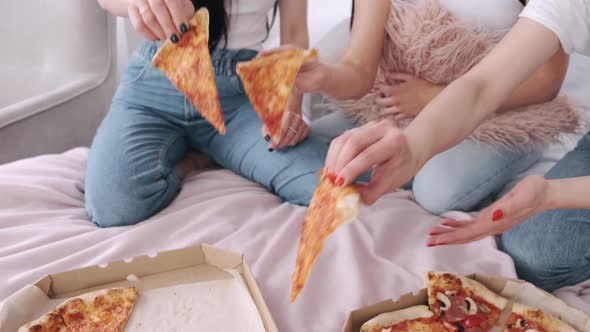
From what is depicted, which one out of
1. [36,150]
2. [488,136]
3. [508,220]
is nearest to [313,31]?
[488,136]

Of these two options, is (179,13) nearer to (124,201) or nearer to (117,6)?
(117,6)

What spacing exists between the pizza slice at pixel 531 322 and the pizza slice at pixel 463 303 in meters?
0.02

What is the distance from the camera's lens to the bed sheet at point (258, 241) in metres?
0.96

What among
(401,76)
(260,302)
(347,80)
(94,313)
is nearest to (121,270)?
(94,313)

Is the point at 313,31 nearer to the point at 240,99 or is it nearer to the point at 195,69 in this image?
the point at 240,99

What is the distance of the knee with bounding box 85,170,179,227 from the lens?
1175mm

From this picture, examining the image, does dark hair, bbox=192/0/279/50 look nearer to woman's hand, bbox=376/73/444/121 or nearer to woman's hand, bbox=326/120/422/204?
woman's hand, bbox=376/73/444/121

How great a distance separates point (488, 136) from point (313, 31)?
0.72m

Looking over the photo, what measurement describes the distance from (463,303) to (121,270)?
55 centimetres

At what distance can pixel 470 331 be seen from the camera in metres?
0.82

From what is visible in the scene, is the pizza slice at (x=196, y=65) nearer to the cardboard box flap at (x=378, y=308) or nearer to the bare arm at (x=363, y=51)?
the bare arm at (x=363, y=51)

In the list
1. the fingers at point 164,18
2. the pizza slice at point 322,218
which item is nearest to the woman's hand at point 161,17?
the fingers at point 164,18

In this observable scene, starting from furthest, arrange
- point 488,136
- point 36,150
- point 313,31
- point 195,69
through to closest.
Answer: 1. point 313,31
2. point 36,150
3. point 488,136
4. point 195,69

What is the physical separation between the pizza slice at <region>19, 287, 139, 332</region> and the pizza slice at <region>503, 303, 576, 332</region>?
583 mm
